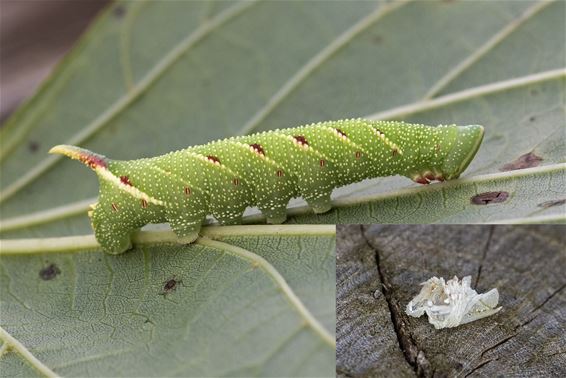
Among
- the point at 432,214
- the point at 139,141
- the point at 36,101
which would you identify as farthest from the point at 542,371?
the point at 36,101

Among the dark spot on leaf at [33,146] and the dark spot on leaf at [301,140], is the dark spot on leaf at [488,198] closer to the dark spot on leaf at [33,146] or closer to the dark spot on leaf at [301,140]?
the dark spot on leaf at [301,140]

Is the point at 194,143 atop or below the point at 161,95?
below

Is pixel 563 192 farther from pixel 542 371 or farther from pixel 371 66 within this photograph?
pixel 371 66

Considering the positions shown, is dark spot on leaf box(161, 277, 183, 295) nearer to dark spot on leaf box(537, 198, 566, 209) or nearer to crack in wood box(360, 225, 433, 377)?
crack in wood box(360, 225, 433, 377)

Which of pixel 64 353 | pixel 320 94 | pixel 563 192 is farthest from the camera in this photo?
pixel 320 94

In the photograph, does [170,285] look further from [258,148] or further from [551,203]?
[551,203]

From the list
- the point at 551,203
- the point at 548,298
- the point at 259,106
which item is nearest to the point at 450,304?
the point at 548,298
